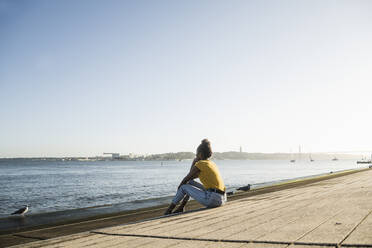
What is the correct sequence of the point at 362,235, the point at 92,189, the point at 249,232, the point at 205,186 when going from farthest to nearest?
the point at 92,189 → the point at 205,186 → the point at 249,232 → the point at 362,235

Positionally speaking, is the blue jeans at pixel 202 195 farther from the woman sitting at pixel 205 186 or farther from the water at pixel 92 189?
the water at pixel 92 189

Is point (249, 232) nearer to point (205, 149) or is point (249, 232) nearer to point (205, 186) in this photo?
point (205, 186)

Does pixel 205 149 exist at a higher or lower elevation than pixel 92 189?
higher

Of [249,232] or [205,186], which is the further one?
[205,186]

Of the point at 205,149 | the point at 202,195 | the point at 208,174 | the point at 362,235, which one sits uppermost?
the point at 205,149

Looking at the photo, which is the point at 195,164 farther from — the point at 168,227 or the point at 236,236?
the point at 236,236

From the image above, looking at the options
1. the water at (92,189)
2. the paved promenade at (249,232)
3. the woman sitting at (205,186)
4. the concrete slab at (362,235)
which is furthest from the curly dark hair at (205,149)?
the water at (92,189)

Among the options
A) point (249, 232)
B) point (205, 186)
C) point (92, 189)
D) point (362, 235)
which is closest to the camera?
point (362, 235)

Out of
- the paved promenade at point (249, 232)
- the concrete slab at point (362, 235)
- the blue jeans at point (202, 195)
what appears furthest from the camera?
the blue jeans at point (202, 195)

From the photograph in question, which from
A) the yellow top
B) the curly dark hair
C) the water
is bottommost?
the water

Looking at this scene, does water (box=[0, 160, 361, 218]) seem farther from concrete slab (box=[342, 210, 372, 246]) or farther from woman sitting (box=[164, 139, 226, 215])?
concrete slab (box=[342, 210, 372, 246])

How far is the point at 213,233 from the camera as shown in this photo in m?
3.56

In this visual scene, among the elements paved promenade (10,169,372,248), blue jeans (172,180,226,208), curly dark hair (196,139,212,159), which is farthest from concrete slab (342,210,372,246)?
curly dark hair (196,139,212,159)

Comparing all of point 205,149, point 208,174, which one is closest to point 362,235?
point 208,174
